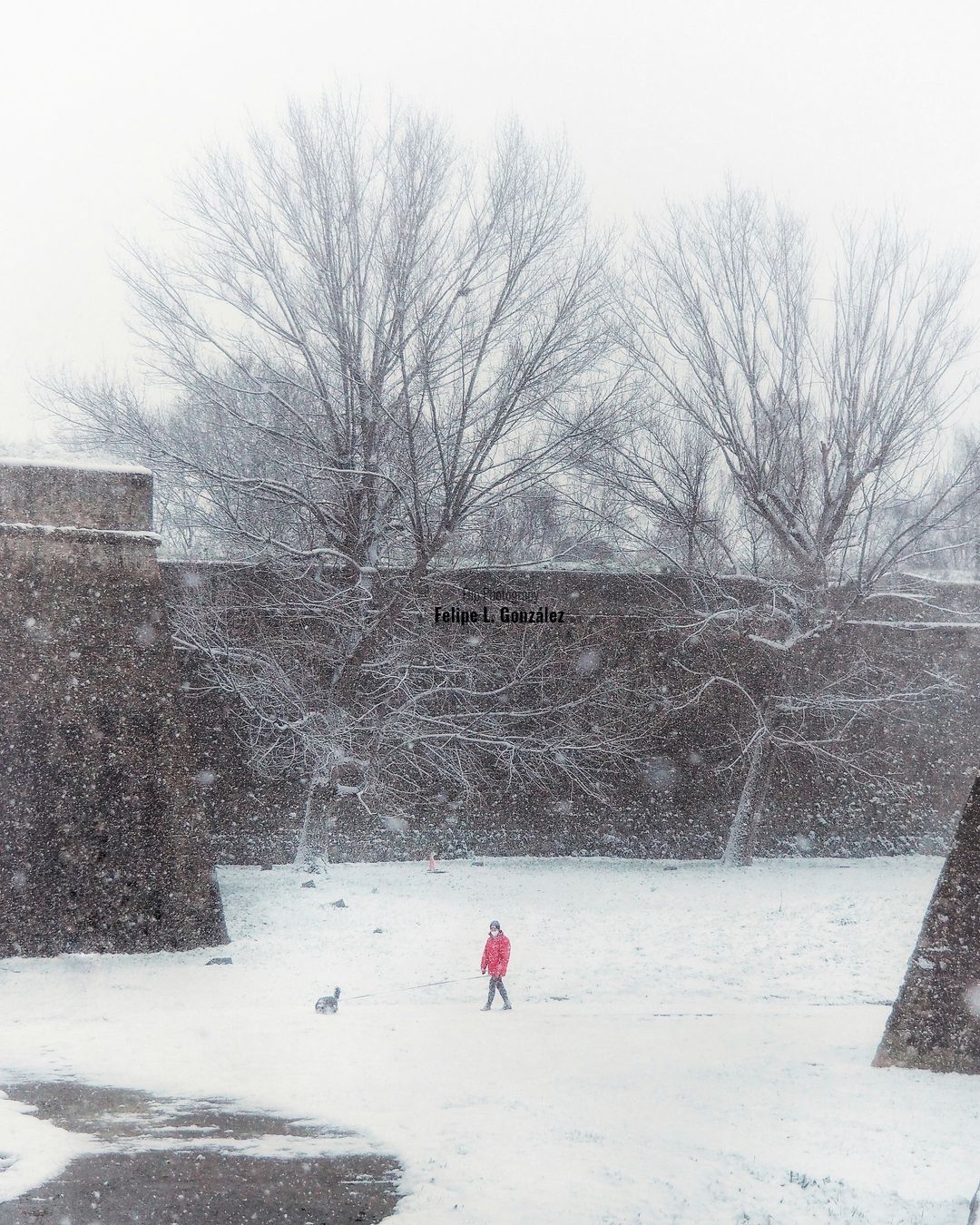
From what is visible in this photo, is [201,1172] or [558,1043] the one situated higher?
[201,1172]

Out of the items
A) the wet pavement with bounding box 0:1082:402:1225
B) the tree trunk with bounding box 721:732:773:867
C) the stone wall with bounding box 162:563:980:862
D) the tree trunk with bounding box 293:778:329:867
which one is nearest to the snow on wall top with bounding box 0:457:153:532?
the stone wall with bounding box 162:563:980:862

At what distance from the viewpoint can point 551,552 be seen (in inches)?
614

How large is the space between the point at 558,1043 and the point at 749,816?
7.92 metres

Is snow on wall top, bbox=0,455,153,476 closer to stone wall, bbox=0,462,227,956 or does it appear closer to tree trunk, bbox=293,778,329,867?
stone wall, bbox=0,462,227,956

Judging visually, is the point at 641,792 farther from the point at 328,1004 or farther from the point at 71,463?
the point at 71,463

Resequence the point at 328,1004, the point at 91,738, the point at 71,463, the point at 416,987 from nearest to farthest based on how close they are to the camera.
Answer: the point at 328,1004, the point at 416,987, the point at 91,738, the point at 71,463

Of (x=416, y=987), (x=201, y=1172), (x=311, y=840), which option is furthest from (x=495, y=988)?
(x=311, y=840)

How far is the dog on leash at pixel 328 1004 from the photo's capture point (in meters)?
7.78

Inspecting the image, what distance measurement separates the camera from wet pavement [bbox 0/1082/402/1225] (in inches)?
160

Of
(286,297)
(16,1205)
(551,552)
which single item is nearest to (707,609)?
(551,552)

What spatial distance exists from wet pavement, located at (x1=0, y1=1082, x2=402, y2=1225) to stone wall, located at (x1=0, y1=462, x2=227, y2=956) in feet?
11.2

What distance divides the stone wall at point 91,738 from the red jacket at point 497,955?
2675 mm

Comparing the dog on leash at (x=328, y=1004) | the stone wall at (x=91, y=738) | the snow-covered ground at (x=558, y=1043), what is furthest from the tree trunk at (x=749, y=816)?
the dog on leash at (x=328, y=1004)

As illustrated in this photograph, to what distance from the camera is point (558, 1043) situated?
23.3 feet
